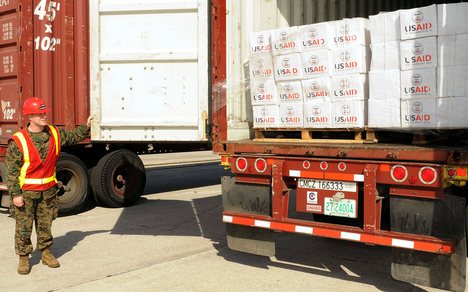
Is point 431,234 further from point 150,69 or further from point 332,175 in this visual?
point 150,69

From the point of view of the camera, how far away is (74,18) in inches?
306

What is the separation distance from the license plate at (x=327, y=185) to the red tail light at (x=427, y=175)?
59cm

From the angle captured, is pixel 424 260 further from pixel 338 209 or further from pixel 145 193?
pixel 145 193

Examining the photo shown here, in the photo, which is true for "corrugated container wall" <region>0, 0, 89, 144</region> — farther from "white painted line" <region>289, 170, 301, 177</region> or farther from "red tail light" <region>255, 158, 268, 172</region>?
"white painted line" <region>289, 170, 301, 177</region>

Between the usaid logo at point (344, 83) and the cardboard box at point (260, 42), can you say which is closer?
the usaid logo at point (344, 83)

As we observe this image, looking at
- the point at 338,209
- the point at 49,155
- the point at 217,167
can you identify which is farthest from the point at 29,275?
the point at 217,167

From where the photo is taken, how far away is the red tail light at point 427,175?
3832 mm

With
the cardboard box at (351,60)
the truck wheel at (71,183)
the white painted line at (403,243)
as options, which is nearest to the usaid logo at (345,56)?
the cardboard box at (351,60)

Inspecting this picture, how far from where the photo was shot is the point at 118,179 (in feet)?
28.9

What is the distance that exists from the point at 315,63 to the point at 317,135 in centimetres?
75

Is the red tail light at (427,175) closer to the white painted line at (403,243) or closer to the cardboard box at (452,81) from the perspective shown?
the white painted line at (403,243)

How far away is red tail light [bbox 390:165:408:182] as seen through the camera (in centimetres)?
398

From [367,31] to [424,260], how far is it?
2.09 metres

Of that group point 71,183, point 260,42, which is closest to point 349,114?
point 260,42
